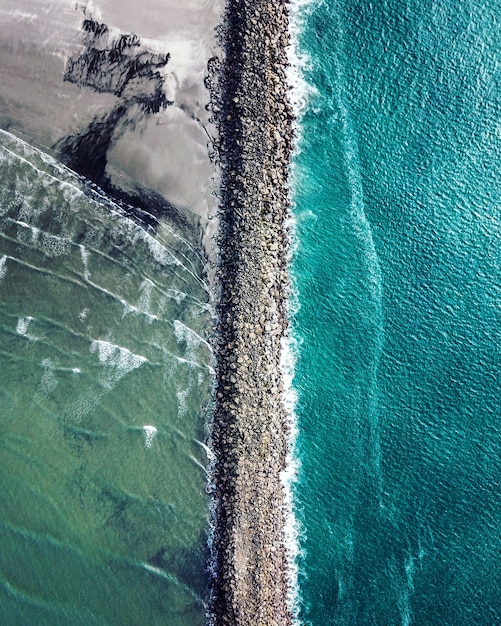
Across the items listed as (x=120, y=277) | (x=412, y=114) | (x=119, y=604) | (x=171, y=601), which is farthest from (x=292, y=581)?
(x=412, y=114)

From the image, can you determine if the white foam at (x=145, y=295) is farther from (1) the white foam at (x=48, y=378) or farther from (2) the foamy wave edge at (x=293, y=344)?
(2) the foamy wave edge at (x=293, y=344)

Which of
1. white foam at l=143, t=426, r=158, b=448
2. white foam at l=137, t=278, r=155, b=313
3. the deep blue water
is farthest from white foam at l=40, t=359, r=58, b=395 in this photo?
the deep blue water

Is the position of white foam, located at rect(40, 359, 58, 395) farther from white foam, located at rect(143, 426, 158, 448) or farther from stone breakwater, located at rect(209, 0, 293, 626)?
stone breakwater, located at rect(209, 0, 293, 626)

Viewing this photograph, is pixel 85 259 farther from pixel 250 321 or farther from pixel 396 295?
pixel 396 295

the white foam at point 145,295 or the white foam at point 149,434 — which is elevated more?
the white foam at point 145,295

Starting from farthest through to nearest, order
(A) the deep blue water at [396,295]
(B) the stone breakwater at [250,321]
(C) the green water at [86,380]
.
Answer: (A) the deep blue water at [396,295], (C) the green water at [86,380], (B) the stone breakwater at [250,321]

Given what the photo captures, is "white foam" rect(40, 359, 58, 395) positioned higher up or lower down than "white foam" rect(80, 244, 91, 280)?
lower down

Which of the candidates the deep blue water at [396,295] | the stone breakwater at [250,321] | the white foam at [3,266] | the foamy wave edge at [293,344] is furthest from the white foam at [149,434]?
the white foam at [3,266]
